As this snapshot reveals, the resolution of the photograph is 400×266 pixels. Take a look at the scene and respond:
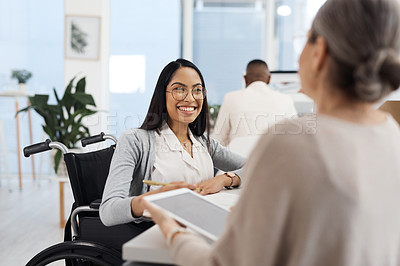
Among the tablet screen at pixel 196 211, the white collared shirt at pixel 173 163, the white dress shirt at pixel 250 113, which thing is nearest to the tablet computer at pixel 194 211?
the tablet screen at pixel 196 211

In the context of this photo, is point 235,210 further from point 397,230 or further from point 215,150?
point 215,150

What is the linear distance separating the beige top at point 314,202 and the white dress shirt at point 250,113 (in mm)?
2488

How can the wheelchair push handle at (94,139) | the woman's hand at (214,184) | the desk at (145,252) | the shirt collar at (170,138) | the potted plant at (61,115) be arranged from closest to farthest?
the desk at (145,252), the woman's hand at (214,184), the shirt collar at (170,138), the wheelchair push handle at (94,139), the potted plant at (61,115)

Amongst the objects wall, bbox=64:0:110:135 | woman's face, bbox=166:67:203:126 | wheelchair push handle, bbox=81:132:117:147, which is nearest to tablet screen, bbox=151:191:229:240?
woman's face, bbox=166:67:203:126

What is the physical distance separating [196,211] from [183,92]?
2.68 ft

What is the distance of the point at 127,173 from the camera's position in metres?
1.57

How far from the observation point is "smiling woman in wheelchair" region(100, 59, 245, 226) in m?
1.67

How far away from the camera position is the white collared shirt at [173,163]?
5.65ft

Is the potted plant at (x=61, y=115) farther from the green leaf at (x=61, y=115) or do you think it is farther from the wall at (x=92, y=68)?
the wall at (x=92, y=68)

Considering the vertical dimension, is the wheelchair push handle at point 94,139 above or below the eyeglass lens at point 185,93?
below

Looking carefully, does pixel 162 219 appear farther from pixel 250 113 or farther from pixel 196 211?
pixel 250 113

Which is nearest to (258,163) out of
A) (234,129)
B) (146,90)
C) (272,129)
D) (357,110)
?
(272,129)

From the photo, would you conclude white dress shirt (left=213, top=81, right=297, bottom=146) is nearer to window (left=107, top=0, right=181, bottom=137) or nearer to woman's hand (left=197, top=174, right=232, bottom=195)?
woman's hand (left=197, top=174, right=232, bottom=195)

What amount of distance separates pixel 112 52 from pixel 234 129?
297cm
